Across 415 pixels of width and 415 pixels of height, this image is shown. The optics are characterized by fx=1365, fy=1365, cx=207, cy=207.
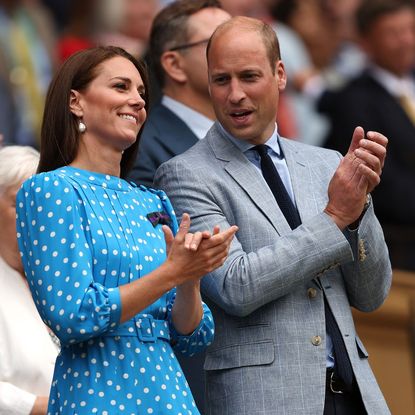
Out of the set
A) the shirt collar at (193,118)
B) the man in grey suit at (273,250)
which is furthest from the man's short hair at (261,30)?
the shirt collar at (193,118)

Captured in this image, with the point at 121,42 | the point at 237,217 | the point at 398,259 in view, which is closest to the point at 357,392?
the point at 237,217

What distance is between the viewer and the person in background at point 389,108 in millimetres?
7500

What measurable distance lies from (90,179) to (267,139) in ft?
2.81

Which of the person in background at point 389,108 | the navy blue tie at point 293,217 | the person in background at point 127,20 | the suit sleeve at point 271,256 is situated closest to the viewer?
the suit sleeve at point 271,256

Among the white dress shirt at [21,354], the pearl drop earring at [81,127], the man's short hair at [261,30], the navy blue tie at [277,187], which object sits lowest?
the white dress shirt at [21,354]

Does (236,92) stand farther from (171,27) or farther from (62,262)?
(171,27)

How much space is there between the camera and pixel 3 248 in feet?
16.7

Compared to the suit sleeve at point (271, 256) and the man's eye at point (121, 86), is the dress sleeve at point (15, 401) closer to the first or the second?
the suit sleeve at point (271, 256)

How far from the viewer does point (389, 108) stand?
7.68m

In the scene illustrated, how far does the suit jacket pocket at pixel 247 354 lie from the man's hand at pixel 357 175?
46cm

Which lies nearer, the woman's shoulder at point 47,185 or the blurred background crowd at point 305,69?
the woman's shoulder at point 47,185

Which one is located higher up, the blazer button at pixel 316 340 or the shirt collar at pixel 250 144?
the shirt collar at pixel 250 144

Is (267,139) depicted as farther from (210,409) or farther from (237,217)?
(210,409)

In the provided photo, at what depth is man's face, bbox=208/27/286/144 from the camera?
4660mm
